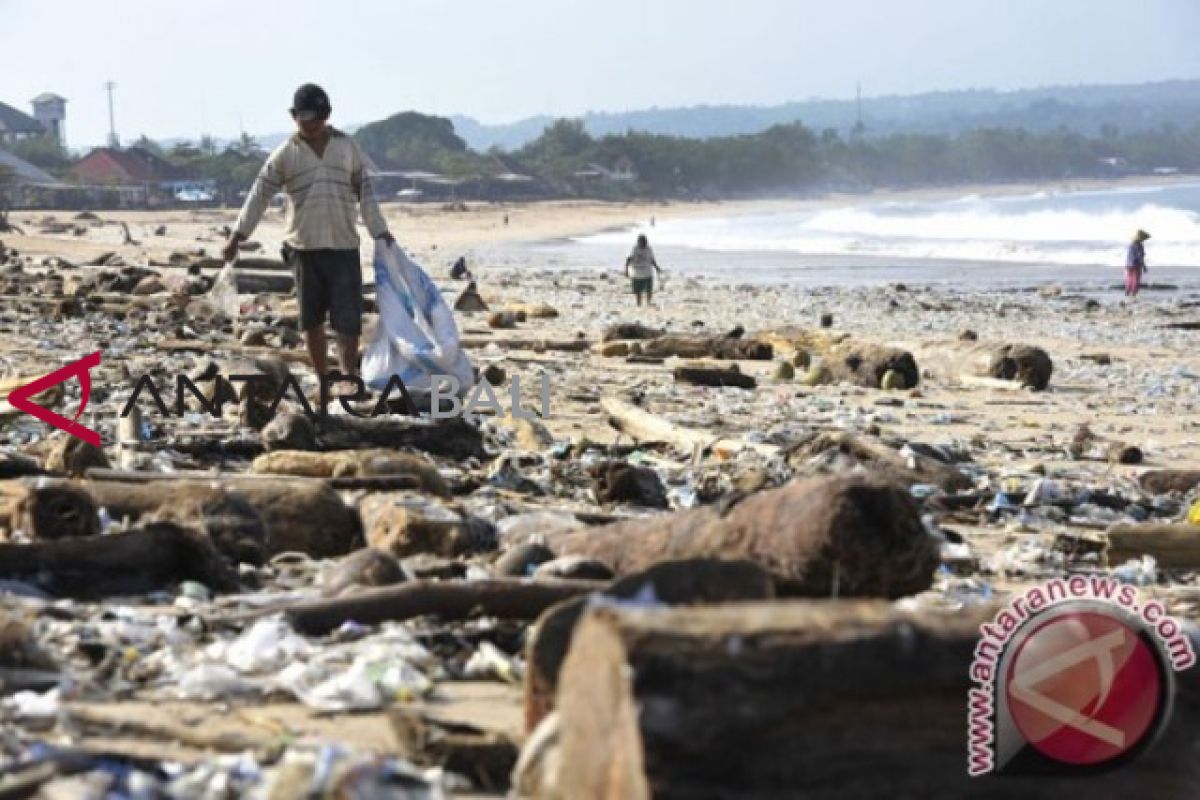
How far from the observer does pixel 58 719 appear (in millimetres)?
3404

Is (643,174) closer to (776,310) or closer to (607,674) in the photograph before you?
(776,310)

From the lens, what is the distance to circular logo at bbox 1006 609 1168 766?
313 centimetres

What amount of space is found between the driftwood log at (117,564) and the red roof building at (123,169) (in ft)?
267

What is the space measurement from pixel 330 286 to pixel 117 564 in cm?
392

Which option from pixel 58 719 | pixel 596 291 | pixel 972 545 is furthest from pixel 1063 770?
pixel 596 291

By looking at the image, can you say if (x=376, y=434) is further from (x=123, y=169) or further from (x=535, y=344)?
(x=123, y=169)

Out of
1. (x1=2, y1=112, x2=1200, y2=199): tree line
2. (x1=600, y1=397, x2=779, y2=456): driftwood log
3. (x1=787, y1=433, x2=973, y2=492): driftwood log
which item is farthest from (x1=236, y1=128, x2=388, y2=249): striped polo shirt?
(x1=2, y1=112, x2=1200, y2=199): tree line

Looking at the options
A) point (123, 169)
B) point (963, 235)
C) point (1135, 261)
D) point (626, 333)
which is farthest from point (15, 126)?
point (626, 333)

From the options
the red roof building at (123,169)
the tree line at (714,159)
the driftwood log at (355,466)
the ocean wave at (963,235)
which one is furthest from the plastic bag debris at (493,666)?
the tree line at (714,159)

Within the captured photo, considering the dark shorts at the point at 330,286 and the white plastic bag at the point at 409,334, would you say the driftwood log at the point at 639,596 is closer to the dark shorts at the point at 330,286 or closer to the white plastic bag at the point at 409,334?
the white plastic bag at the point at 409,334

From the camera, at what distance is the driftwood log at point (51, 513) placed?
4891 millimetres

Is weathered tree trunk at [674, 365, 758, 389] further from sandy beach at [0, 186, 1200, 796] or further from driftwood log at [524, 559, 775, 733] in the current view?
driftwood log at [524, 559, 775, 733]

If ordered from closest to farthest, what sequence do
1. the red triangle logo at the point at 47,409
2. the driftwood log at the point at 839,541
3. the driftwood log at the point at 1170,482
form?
the driftwood log at the point at 839,541, the driftwood log at the point at 1170,482, the red triangle logo at the point at 47,409

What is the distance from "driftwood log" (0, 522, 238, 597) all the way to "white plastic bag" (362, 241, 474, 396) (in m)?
3.51
